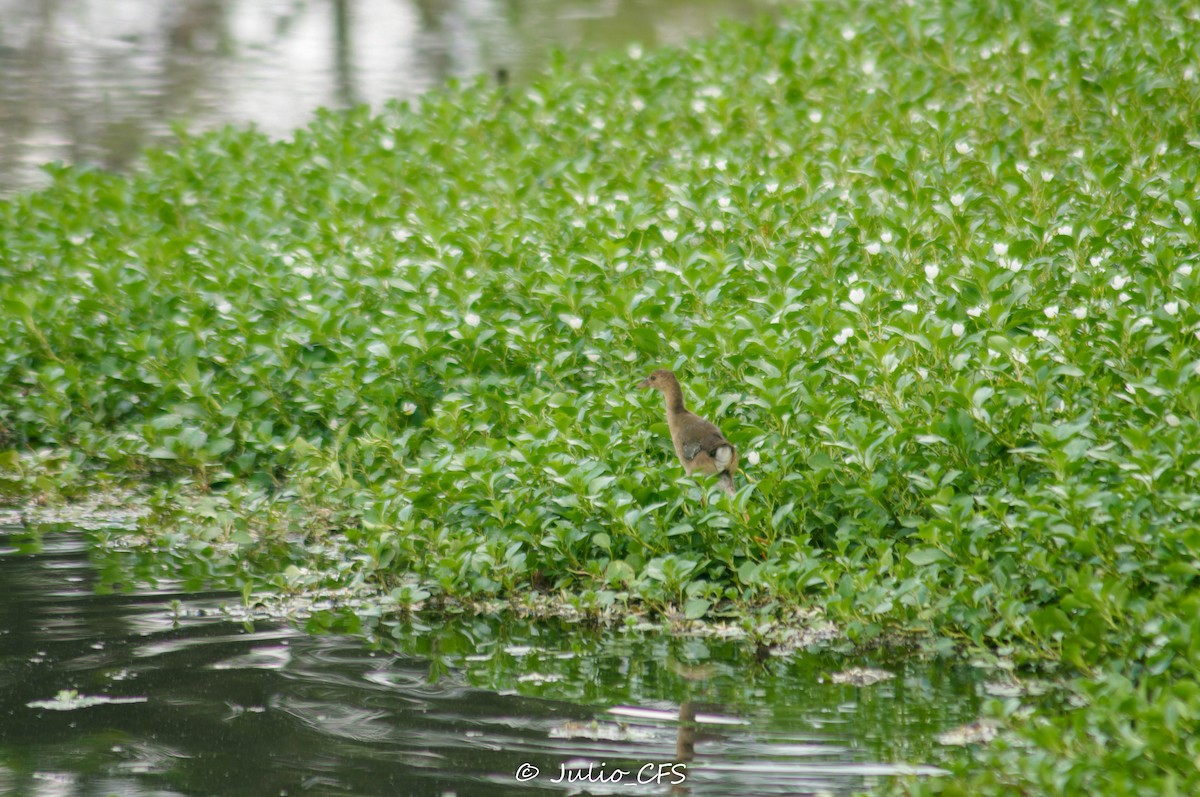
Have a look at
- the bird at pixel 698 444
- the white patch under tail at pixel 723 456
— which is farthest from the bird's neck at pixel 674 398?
the white patch under tail at pixel 723 456

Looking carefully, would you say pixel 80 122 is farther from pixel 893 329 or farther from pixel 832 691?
pixel 832 691

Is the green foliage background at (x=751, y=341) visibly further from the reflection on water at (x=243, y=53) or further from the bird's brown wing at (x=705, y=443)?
the reflection on water at (x=243, y=53)

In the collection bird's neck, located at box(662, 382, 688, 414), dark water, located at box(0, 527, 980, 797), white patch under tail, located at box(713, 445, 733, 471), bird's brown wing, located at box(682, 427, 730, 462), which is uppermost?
bird's neck, located at box(662, 382, 688, 414)

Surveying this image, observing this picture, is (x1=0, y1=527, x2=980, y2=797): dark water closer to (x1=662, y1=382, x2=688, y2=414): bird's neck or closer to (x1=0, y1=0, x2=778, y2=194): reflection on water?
(x1=662, y1=382, x2=688, y2=414): bird's neck

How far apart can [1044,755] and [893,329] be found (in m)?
2.84

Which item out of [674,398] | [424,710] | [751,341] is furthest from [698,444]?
[424,710]

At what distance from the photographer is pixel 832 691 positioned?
511cm

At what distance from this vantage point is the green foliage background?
534cm

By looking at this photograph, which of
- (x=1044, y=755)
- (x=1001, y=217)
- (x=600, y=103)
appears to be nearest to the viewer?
(x=1044, y=755)

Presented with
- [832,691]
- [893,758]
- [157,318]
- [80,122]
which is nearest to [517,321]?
[157,318]

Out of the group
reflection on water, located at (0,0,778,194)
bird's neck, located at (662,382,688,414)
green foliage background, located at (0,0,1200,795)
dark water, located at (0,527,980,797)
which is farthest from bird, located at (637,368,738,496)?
reflection on water, located at (0,0,778,194)

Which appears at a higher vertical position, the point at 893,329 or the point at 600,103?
the point at 600,103

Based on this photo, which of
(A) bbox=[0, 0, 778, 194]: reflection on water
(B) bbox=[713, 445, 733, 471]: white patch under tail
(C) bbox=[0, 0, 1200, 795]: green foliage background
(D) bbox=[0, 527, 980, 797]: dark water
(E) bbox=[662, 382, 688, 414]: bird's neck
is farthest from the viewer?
(A) bbox=[0, 0, 778, 194]: reflection on water

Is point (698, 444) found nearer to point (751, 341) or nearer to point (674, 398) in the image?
point (674, 398)
